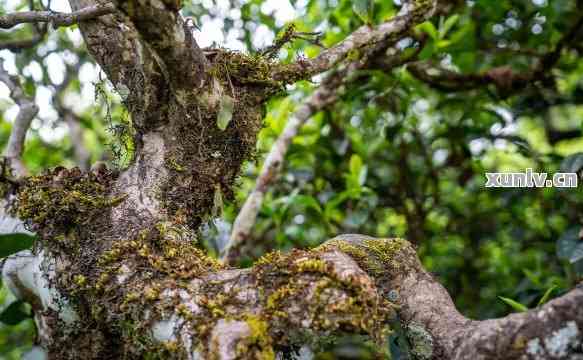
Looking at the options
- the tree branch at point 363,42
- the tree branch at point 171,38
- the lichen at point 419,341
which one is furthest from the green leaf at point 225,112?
the lichen at point 419,341

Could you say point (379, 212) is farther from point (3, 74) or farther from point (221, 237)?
point (3, 74)

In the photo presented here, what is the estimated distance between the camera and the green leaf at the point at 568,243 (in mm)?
1624

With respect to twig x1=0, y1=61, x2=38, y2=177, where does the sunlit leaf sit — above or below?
below

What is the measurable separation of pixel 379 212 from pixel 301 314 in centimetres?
213

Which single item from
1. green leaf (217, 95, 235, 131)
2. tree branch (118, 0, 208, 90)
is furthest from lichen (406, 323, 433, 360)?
tree branch (118, 0, 208, 90)

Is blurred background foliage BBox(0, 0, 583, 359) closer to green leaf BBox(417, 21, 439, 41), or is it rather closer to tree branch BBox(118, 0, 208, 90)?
green leaf BBox(417, 21, 439, 41)

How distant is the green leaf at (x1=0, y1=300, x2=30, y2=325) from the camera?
1.56 metres

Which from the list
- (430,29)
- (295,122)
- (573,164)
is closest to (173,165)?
(295,122)

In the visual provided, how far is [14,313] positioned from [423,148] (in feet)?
6.93

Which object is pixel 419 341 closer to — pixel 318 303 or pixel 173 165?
pixel 318 303

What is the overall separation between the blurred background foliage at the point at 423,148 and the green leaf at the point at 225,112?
2.24 feet

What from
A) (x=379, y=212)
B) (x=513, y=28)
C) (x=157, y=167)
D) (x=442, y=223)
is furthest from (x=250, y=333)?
(x=442, y=223)

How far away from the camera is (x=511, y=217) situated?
9.85 ft

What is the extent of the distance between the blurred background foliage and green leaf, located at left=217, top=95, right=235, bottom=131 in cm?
68
